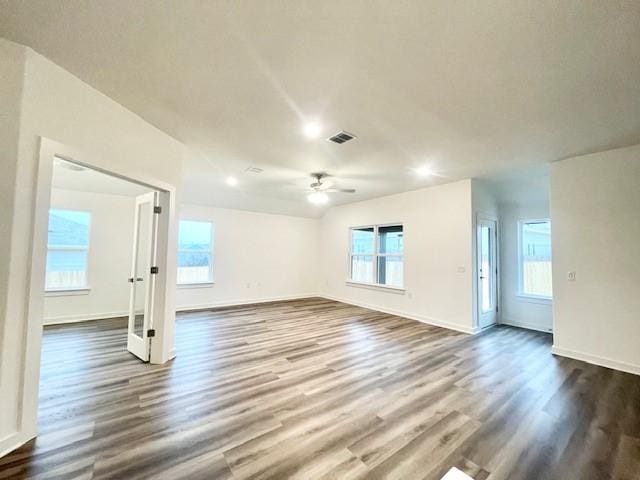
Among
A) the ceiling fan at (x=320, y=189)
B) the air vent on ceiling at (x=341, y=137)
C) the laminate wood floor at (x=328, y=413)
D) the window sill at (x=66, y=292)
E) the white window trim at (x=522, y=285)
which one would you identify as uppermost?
the air vent on ceiling at (x=341, y=137)

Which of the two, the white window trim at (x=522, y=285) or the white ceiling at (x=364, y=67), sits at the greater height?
the white ceiling at (x=364, y=67)

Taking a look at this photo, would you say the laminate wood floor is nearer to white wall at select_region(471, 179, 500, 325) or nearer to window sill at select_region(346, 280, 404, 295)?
white wall at select_region(471, 179, 500, 325)

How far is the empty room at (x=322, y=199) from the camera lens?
5.34ft

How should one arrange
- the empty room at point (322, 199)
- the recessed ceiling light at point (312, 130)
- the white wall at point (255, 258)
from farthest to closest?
the white wall at point (255, 258)
the recessed ceiling light at point (312, 130)
the empty room at point (322, 199)

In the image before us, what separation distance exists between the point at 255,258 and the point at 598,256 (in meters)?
6.40

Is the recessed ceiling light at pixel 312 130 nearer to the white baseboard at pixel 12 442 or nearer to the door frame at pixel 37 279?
the door frame at pixel 37 279

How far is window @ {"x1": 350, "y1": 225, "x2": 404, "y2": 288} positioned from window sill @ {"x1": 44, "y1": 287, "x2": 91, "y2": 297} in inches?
225

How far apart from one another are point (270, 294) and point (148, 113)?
5421 mm

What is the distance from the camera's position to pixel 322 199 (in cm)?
482

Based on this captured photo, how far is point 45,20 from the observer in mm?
1563

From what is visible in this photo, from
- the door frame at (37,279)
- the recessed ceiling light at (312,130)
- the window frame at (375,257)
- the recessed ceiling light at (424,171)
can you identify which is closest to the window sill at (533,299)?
the window frame at (375,257)

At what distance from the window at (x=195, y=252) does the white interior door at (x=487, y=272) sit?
224 inches

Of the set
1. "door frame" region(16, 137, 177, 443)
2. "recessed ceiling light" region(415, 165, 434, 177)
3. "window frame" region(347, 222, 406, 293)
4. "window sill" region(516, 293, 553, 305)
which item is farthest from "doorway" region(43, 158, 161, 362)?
"window sill" region(516, 293, 553, 305)

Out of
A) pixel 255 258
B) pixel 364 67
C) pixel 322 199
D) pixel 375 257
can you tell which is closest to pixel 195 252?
pixel 255 258
